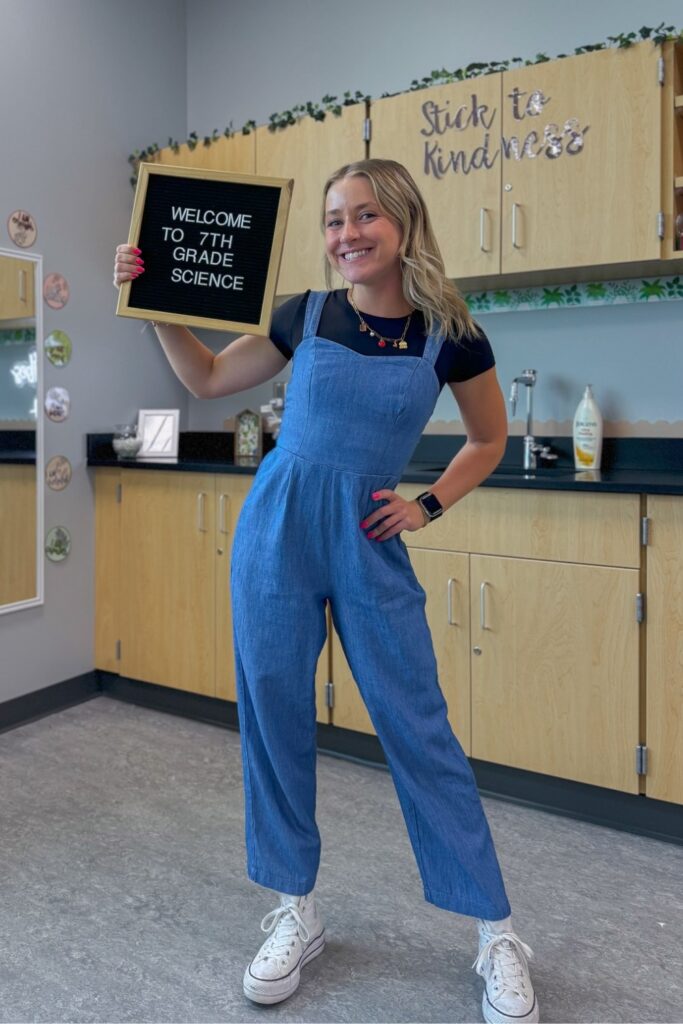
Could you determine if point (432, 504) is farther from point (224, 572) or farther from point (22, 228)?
point (22, 228)

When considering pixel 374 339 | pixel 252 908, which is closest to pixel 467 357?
pixel 374 339

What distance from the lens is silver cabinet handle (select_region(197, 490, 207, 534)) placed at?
3.12 meters

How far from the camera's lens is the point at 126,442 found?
3.45 meters

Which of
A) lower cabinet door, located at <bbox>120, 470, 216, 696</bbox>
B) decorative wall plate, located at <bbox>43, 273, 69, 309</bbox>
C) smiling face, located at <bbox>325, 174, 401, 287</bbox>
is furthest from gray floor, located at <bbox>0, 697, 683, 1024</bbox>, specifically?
decorative wall plate, located at <bbox>43, 273, 69, 309</bbox>

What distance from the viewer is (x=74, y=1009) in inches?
64.0

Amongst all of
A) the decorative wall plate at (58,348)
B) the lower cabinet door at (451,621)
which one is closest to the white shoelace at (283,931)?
the lower cabinet door at (451,621)

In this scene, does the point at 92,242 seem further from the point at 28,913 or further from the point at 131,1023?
the point at 131,1023

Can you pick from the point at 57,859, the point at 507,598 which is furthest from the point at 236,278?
the point at 57,859

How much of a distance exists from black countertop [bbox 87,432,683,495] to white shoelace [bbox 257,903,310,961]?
114cm

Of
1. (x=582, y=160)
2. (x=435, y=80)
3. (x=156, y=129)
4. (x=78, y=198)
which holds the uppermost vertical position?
(x=156, y=129)

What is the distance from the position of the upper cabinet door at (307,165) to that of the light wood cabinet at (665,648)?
59.3 inches

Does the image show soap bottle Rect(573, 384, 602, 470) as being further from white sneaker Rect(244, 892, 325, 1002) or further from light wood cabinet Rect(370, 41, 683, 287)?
white sneaker Rect(244, 892, 325, 1002)

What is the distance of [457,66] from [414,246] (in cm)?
201

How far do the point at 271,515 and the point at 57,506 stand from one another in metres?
1.98
